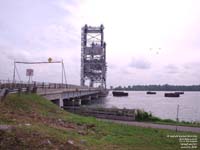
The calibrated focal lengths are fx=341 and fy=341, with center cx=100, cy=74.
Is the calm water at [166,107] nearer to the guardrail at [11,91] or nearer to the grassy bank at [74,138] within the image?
the guardrail at [11,91]

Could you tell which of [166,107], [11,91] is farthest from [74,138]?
[166,107]

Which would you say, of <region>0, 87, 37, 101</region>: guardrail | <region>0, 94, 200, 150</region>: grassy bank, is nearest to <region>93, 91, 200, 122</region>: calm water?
<region>0, 87, 37, 101</region>: guardrail

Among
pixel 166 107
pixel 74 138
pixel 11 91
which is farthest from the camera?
pixel 166 107

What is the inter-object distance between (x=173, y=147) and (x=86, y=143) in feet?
14.0

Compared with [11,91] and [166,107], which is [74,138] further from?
[166,107]

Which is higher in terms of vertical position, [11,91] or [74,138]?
[11,91]

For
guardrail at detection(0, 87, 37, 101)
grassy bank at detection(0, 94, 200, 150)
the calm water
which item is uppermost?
guardrail at detection(0, 87, 37, 101)

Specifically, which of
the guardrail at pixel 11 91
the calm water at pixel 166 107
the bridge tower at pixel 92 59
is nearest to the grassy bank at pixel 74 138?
the guardrail at pixel 11 91

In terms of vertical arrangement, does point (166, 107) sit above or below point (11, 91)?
below

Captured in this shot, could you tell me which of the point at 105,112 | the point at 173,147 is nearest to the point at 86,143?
the point at 173,147

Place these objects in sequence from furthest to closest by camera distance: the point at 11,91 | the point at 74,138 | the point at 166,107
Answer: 1. the point at 166,107
2. the point at 11,91
3. the point at 74,138

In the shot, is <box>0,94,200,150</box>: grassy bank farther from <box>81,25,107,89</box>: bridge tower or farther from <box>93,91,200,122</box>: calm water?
<box>81,25,107,89</box>: bridge tower

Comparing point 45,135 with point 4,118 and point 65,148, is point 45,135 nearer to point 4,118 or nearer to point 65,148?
point 65,148

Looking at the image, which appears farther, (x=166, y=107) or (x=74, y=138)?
(x=166, y=107)
